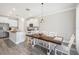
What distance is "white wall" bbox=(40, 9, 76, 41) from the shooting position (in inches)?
80.5

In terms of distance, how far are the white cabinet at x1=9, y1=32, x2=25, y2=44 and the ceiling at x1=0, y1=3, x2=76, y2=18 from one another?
1.47ft

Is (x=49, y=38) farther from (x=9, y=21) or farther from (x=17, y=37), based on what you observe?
(x=9, y=21)

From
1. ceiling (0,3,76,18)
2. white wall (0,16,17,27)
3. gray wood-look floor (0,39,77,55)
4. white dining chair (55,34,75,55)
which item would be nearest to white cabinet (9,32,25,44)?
gray wood-look floor (0,39,77,55)

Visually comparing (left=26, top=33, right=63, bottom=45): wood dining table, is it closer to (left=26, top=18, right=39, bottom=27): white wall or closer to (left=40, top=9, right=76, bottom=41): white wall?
(left=40, top=9, right=76, bottom=41): white wall

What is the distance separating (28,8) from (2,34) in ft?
2.83

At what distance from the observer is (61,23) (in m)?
2.11

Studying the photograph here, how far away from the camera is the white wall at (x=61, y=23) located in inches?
80.5

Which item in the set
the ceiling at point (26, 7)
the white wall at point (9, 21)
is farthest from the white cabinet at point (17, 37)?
the ceiling at point (26, 7)

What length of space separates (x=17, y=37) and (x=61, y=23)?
3.64 feet

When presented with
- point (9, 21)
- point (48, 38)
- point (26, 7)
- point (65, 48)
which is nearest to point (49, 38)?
point (48, 38)

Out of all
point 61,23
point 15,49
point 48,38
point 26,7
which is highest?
point 26,7

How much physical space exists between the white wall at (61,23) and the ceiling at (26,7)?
153 millimetres

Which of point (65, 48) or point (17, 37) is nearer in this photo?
point (65, 48)

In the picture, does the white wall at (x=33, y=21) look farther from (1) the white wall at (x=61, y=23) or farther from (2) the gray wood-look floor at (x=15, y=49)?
(2) the gray wood-look floor at (x=15, y=49)
